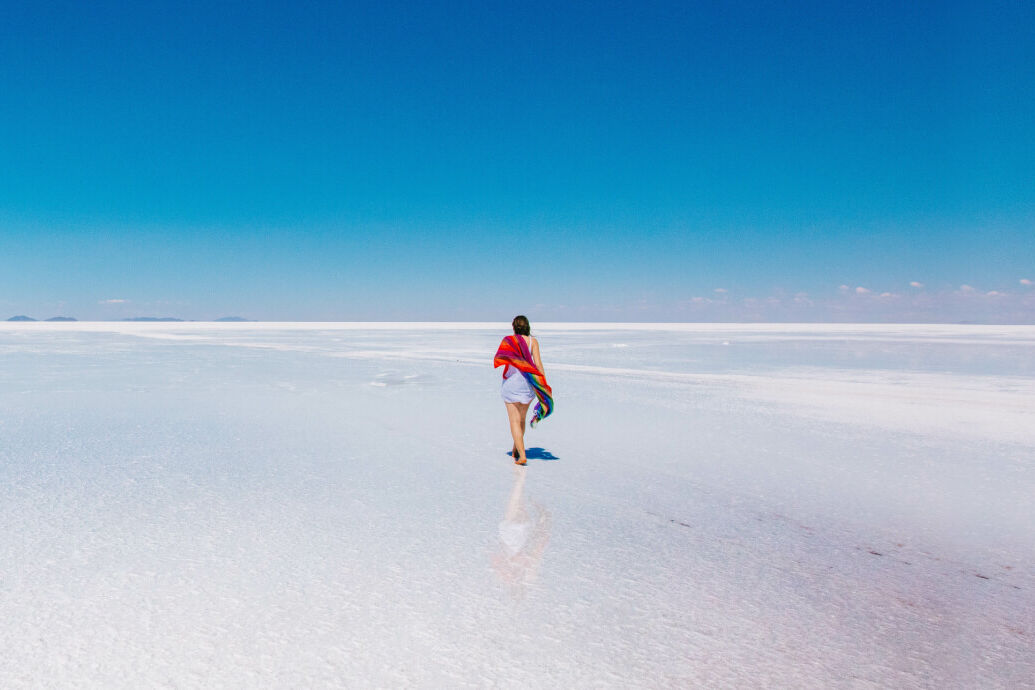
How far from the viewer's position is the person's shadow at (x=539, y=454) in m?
6.70

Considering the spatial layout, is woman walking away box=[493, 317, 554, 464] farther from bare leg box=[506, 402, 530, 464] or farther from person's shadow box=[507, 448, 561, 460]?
person's shadow box=[507, 448, 561, 460]

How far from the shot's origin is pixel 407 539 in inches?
164

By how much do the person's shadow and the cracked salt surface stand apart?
5cm

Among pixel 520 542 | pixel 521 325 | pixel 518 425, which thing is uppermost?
pixel 521 325

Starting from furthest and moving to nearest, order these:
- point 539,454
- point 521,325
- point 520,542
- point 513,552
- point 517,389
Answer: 1. point 539,454
2. point 517,389
3. point 521,325
4. point 520,542
5. point 513,552

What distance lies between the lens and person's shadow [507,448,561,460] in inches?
264

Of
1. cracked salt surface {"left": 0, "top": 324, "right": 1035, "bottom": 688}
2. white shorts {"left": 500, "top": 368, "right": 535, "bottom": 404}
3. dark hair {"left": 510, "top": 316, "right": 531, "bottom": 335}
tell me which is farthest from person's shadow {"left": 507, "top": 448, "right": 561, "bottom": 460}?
dark hair {"left": 510, "top": 316, "right": 531, "bottom": 335}

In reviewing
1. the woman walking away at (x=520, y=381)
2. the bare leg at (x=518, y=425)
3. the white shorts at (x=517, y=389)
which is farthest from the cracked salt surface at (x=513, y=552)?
the white shorts at (x=517, y=389)

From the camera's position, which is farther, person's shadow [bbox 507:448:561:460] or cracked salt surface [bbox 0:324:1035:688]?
person's shadow [bbox 507:448:561:460]

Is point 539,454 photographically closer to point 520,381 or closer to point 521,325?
point 520,381

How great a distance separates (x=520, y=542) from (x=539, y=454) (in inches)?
108

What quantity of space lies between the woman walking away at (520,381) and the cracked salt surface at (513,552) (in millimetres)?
393

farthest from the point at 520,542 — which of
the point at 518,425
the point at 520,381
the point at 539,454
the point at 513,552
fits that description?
the point at 539,454

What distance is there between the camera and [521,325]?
20.4 ft
